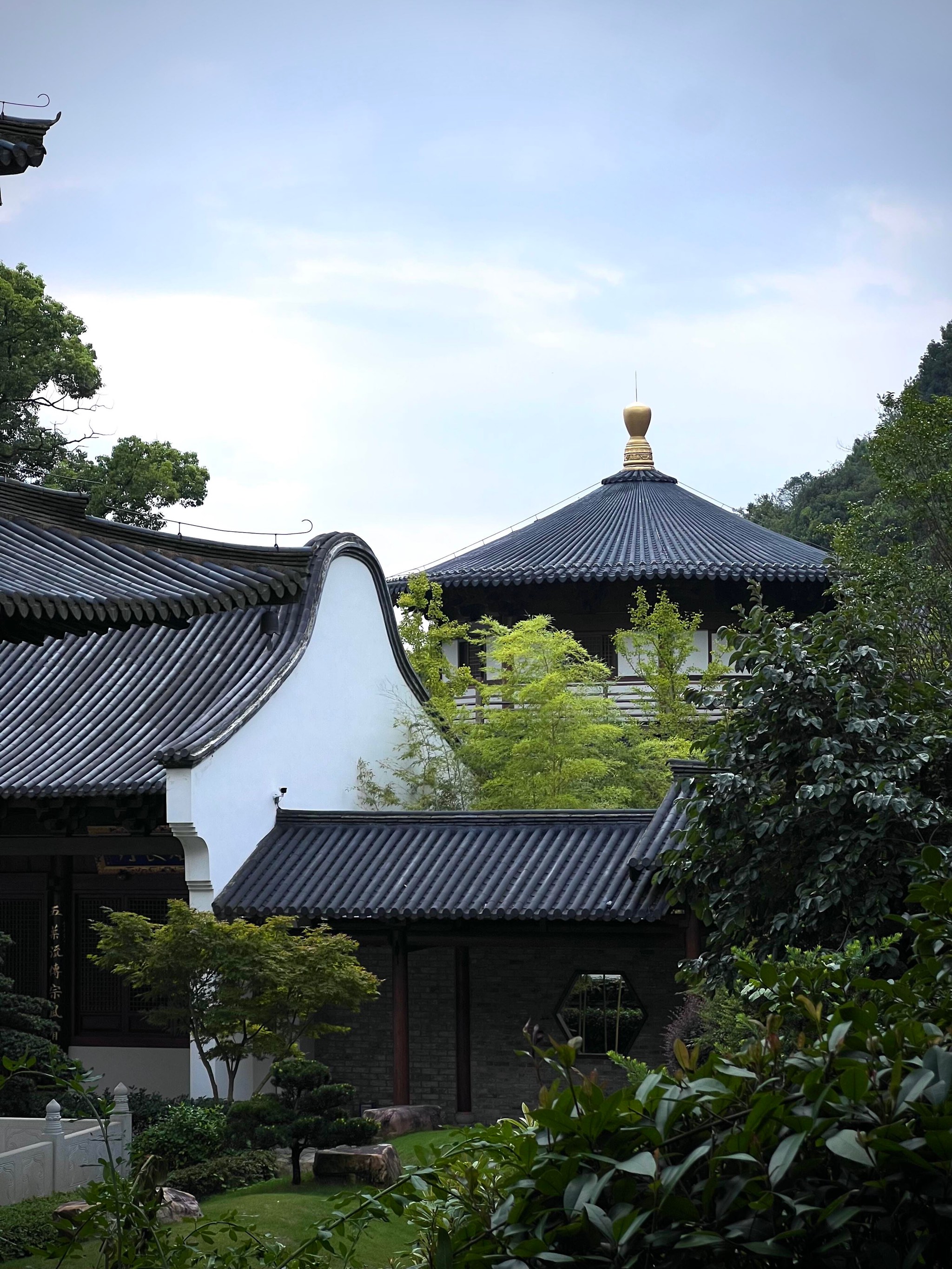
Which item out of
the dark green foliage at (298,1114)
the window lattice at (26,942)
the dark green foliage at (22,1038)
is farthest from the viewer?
the window lattice at (26,942)

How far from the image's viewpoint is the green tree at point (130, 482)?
86.2 feet

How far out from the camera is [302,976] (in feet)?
39.7

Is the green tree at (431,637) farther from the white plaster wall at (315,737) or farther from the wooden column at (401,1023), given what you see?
A: the wooden column at (401,1023)

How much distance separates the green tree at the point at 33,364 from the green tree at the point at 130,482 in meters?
1.40

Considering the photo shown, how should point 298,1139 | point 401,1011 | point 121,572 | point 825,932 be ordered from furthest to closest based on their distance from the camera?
point 401,1011 < point 298,1139 < point 825,932 < point 121,572

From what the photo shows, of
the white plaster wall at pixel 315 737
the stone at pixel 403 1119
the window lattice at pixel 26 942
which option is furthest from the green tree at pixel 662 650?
the window lattice at pixel 26 942

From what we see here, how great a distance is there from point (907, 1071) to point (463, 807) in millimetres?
16350

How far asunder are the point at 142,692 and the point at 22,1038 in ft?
17.4

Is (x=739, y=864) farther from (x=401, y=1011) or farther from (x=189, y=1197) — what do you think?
(x=401, y=1011)

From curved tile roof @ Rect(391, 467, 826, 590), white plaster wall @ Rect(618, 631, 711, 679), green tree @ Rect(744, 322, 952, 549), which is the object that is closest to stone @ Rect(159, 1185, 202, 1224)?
white plaster wall @ Rect(618, 631, 711, 679)

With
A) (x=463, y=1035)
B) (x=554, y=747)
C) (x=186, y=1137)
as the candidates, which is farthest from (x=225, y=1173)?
(x=554, y=747)

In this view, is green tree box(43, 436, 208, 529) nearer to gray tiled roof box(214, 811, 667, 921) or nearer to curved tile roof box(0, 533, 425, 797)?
curved tile roof box(0, 533, 425, 797)

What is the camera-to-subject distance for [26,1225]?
8906 millimetres

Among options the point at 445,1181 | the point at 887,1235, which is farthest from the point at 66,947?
the point at 887,1235
